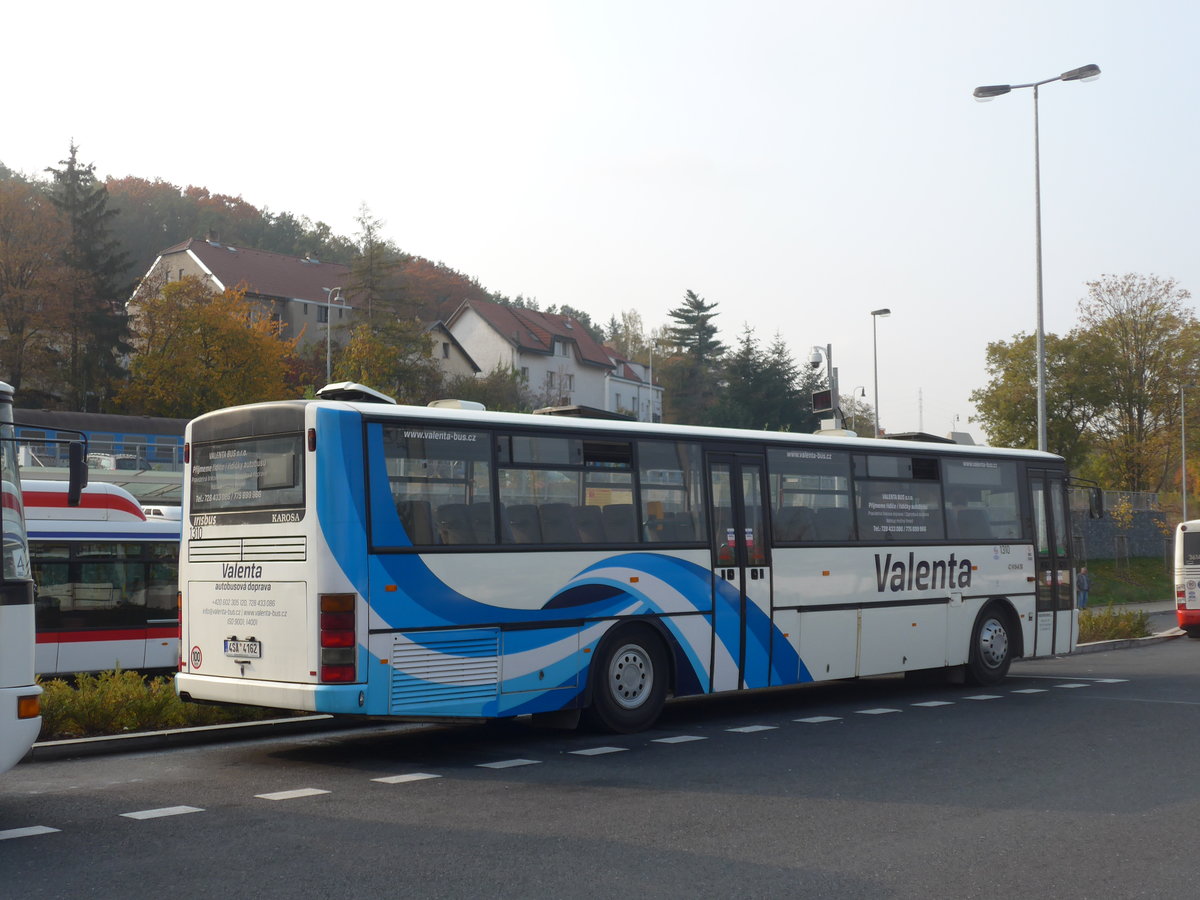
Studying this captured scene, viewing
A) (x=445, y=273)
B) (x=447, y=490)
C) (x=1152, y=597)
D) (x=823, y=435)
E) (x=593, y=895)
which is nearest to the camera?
(x=593, y=895)

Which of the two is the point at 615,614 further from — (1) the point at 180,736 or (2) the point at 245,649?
(1) the point at 180,736

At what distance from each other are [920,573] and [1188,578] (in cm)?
1494

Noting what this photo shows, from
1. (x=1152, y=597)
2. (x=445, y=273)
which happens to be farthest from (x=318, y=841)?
(x=445, y=273)

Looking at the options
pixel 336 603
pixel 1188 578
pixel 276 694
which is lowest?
pixel 1188 578

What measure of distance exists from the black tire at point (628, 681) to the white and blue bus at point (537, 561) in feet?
0.07

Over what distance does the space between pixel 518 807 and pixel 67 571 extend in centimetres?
1131

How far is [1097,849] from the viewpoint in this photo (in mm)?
7492

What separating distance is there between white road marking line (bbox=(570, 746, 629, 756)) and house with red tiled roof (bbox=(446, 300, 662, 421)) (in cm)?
7590

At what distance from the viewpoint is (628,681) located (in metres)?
12.6

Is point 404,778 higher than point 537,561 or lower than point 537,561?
lower

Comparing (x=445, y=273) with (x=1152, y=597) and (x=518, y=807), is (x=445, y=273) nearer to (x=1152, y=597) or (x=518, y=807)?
(x=1152, y=597)

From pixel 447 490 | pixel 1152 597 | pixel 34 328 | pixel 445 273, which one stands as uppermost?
pixel 445 273

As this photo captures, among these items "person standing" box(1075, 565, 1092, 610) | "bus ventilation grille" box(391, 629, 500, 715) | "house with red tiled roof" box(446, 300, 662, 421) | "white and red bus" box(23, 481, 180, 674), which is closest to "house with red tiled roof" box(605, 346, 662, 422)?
"house with red tiled roof" box(446, 300, 662, 421)

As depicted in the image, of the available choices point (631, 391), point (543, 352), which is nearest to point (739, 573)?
point (543, 352)
